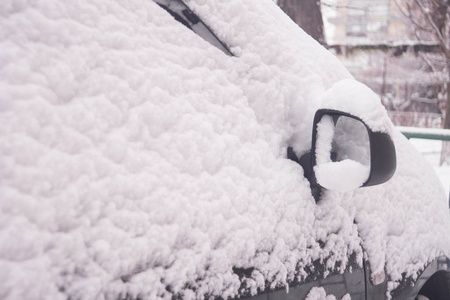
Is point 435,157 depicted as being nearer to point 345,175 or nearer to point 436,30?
point 436,30

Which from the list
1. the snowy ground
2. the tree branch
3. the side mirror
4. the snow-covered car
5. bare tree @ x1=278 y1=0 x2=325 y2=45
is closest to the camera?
the snow-covered car

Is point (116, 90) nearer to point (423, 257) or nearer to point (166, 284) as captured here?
point (166, 284)

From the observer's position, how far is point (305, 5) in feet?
18.4

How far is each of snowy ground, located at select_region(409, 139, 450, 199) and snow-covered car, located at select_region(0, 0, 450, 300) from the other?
547 cm

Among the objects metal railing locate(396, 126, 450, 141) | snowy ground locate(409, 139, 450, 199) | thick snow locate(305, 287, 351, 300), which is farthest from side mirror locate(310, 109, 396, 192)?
snowy ground locate(409, 139, 450, 199)

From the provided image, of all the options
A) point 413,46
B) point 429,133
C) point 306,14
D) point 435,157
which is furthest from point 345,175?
point 435,157

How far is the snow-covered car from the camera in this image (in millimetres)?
813

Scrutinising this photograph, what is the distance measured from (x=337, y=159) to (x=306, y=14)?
469cm

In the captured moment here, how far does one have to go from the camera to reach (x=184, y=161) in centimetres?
104

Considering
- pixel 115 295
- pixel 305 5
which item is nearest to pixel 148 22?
pixel 115 295

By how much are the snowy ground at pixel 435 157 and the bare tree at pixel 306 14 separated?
255cm

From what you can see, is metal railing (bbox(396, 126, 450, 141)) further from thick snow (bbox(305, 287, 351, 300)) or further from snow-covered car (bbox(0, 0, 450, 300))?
thick snow (bbox(305, 287, 351, 300))

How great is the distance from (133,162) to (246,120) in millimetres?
404

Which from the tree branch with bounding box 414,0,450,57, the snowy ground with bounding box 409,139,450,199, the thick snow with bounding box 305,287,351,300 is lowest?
the snowy ground with bounding box 409,139,450,199
